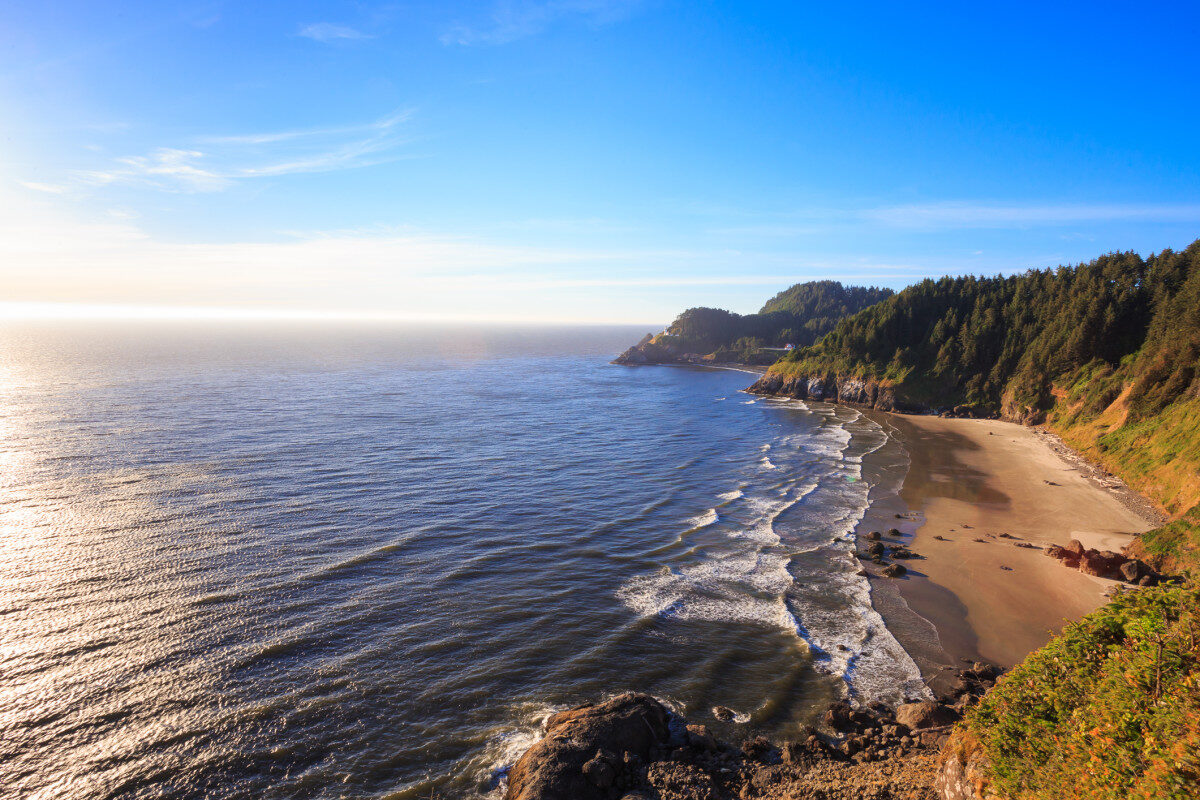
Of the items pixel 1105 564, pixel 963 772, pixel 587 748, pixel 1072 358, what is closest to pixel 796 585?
pixel 963 772

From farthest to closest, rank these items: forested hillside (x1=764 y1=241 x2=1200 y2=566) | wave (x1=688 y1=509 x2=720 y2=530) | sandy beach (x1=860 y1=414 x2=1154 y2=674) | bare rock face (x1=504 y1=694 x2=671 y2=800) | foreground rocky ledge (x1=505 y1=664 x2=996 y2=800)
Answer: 1. forested hillside (x1=764 y1=241 x2=1200 y2=566)
2. wave (x1=688 y1=509 x2=720 y2=530)
3. sandy beach (x1=860 y1=414 x2=1154 y2=674)
4. bare rock face (x1=504 y1=694 x2=671 y2=800)
5. foreground rocky ledge (x1=505 y1=664 x2=996 y2=800)

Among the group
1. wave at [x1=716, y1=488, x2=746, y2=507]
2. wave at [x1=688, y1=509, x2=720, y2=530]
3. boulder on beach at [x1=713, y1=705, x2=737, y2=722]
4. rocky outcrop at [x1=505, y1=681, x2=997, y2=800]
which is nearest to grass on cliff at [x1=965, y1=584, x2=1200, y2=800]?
rocky outcrop at [x1=505, y1=681, x2=997, y2=800]

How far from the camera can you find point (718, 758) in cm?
1933

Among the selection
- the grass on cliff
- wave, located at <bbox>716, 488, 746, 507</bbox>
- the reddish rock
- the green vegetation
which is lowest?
wave, located at <bbox>716, 488, 746, 507</bbox>

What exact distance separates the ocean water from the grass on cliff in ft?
32.3

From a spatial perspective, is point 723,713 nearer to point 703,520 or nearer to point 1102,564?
point 703,520

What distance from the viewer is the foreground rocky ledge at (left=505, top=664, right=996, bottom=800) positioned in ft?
55.3

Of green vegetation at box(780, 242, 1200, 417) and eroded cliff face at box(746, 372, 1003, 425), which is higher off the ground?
green vegetation at box(780, 242, 1200, 417)

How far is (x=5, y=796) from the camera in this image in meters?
17.6

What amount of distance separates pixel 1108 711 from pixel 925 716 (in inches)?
413

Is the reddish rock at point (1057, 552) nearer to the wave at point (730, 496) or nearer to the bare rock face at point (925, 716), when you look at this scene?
the wave at point (730, 496)

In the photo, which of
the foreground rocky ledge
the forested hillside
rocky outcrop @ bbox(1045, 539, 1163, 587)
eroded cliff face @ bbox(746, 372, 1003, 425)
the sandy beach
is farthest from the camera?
eroded cliff face @ bbox(746, 372, 1003, 425)

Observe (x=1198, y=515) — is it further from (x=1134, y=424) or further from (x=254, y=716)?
(x=254, y=716)

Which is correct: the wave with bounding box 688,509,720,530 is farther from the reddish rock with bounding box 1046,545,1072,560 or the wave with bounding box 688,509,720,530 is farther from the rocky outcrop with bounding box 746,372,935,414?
the rocky outcrop with bounding box 746,372,935,414
